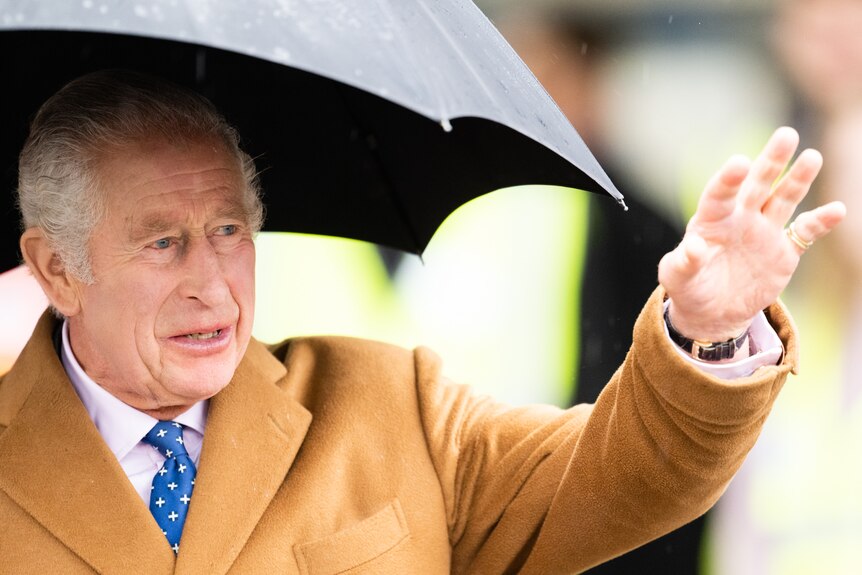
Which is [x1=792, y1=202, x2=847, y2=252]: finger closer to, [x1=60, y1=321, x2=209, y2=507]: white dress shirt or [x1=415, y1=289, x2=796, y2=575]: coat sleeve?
[x1=415, y1=289, x2=796, y2=575]: coat sleeve

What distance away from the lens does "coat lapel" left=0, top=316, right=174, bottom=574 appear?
2.16 meters

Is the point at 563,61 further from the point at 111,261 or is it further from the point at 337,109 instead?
the point at 111,261

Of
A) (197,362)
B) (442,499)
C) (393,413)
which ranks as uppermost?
(197,362)

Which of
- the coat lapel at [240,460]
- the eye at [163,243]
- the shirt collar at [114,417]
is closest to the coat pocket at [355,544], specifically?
the coat lapel at [240,460]

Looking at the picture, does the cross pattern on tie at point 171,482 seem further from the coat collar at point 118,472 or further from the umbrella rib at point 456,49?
the umbrella rib at point 456,49

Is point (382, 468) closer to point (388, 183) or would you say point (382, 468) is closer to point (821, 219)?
point (388, 183)

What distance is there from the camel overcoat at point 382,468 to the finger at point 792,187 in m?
0.23

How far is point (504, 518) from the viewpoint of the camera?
238cm

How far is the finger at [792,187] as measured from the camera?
1.75 metres

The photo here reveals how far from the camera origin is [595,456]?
217 cm

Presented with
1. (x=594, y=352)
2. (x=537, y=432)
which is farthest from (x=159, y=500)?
(x=594, y=352)

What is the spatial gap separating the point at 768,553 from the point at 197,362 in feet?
7.15

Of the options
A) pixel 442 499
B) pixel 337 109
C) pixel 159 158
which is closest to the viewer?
pixel 159 158

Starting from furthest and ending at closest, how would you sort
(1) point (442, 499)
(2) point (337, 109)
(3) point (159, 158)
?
1. (2) point (337, 109)
2. (1) point (442, 499)
3. (3) point (159, 158)
